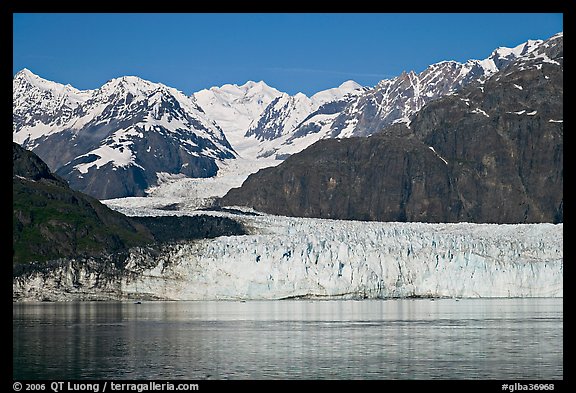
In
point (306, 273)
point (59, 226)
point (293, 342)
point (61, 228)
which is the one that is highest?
point (59, 226)

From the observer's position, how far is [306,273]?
116 metres

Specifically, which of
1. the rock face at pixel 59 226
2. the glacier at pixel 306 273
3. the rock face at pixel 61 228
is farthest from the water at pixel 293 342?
the rock face at pixel 59 226

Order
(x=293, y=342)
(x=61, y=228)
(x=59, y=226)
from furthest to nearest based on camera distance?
(x=59, y=226)
(x=61, y=228)
(x=293, y=342)

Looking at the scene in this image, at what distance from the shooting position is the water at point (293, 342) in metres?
51.8

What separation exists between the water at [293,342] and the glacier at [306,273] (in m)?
8.21

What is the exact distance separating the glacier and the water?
8.21 metres

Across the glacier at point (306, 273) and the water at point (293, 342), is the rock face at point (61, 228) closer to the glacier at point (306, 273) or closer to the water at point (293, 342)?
the glacier at point (306, 273)

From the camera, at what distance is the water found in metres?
51.8

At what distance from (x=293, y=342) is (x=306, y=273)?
160 ft

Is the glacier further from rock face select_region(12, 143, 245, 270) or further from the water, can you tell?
rock face select_region(12, 143, 245, 270)

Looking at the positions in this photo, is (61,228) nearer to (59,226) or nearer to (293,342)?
(59,226)

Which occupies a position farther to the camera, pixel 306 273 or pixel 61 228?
pixel 61 228

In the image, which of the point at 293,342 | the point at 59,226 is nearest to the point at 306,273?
the point at 293,342
